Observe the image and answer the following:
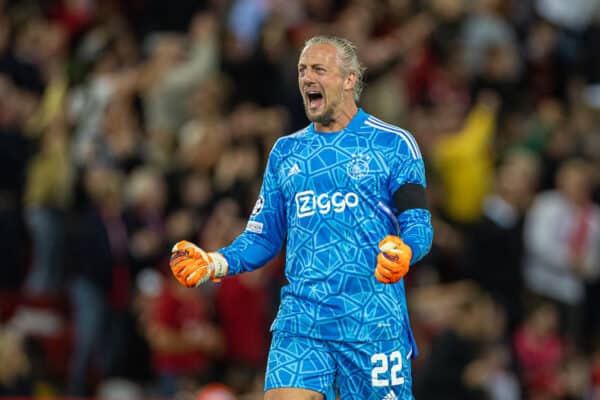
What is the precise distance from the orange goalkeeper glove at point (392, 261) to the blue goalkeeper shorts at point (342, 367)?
56 centimetres

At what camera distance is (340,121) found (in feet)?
20.6

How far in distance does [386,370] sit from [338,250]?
2.03 ft

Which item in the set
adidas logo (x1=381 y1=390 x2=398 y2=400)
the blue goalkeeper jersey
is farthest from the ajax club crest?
adidas logo (x1=381 y1=390 x2=398 y2=400)

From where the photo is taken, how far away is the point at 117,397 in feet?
41.6

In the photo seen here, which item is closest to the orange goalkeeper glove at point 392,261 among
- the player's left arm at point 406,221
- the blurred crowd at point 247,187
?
the player's left arm at point 406,221

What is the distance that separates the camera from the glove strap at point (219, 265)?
6113 mm

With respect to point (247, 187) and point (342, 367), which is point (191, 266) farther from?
point (247, 187)

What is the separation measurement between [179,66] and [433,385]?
5.24 m

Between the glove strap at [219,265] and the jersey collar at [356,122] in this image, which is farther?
the jersey collar at [356,122]

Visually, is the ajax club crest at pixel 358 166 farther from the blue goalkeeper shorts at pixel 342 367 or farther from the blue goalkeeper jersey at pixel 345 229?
the blue goalkeeper shorts at pixel 342 367

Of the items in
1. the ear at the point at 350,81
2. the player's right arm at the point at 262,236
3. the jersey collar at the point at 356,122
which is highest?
the ear at the point at 350,81

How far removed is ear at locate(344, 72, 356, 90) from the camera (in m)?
6.27

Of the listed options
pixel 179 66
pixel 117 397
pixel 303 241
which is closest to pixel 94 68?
pixel 179 66

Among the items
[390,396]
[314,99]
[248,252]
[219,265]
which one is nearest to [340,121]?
[314,99]
